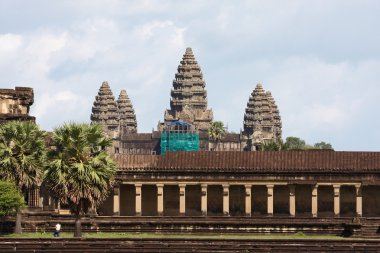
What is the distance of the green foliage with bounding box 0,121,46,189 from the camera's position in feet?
324

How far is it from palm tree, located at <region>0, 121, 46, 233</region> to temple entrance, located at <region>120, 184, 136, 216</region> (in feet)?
76.9

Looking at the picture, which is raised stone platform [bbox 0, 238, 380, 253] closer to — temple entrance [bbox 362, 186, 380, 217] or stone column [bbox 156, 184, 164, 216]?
stone column [bbox 156, 184, 164, 216]

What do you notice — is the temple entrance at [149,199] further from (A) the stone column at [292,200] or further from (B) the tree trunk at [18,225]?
(B) the tree trunk at [18,225]

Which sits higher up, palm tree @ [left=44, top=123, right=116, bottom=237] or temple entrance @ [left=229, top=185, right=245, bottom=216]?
palm tree @ [left=44, top=123, right=116, bottom=237]

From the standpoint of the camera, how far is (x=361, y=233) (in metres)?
92.1

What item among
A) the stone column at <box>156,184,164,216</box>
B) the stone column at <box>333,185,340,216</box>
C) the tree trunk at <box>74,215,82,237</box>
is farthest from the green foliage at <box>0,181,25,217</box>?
the stone column at <box>333,185,340,216</box>

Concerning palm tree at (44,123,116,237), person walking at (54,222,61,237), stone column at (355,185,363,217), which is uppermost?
palm tree at (44,123,116,237)

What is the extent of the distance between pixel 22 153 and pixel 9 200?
590cm

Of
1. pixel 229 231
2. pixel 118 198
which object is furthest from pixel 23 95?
pixel 229 231

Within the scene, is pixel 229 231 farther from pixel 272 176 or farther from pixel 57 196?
pixel 272 176

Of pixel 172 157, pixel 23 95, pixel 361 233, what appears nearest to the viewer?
pixel 361 233

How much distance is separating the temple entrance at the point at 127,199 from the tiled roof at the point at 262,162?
2.16m

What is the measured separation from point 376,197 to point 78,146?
34838 mm

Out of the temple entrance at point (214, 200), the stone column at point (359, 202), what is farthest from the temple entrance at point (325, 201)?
the temple entrance at point (214, 200)
